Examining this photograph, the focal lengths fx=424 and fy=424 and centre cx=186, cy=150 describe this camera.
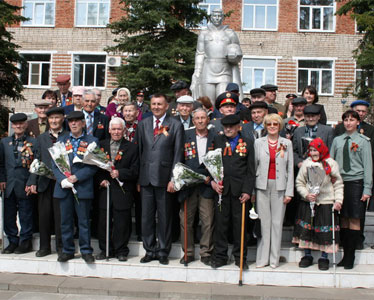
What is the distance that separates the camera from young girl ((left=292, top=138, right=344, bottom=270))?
5391mm

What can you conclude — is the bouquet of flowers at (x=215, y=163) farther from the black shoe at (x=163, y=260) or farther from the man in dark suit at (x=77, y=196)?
the man in dark suit at (x=77, y=196)

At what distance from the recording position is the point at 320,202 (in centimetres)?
545

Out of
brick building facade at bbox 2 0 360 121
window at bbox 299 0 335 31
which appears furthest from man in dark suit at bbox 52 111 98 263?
window at bbox 299 0 335 31

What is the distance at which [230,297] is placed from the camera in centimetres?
483

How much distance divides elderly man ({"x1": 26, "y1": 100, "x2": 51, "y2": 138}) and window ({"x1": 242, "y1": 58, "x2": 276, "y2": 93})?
588 inches

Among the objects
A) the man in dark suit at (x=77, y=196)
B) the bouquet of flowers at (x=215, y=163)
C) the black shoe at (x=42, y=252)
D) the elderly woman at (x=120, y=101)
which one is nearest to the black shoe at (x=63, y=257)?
the man in dark suit at (x=77, y=196)

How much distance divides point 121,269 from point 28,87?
1738 centimetres

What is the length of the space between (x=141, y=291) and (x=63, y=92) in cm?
408

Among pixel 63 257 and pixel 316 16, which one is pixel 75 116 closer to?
pixel 63 257

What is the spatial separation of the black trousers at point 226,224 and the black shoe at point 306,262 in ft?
2.55

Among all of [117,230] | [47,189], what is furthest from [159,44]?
[117,230]

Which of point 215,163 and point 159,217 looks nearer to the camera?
point 215,163

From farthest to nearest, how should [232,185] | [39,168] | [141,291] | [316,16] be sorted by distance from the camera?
1. [316,16]
2. [39,168]
3. [232,185]
4. [141,291]

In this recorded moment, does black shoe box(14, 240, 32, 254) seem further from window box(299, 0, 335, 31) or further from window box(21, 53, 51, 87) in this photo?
window box(299, 0, 335, 31)
